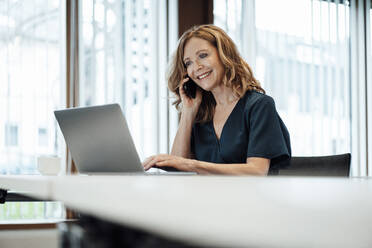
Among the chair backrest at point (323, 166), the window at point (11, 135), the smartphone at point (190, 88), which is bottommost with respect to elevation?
the chair backrest at point (323, 166)

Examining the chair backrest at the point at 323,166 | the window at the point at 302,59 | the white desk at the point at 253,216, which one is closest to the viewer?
the white desk at the point at 253,216

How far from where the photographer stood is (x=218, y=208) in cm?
20

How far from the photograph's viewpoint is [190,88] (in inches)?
85.2

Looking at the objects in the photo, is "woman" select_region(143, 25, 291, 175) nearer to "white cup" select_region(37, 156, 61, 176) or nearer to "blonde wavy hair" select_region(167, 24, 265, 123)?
"blonde wavy hair" select_region(167, 24, 265, 123)

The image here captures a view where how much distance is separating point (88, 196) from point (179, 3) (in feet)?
10.7

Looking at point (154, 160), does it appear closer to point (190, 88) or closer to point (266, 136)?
point (266, 136)

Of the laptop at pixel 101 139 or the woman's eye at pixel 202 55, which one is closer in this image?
the laptop at pixel 101 139

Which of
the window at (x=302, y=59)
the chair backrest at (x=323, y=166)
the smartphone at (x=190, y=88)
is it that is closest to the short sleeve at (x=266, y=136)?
the chair backrest at (x=323, y=166)

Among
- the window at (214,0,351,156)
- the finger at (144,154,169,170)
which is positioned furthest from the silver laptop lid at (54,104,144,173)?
the window at (214,0,351,156)

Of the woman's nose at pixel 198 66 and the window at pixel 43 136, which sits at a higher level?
the woman's nose at pixel 198 66

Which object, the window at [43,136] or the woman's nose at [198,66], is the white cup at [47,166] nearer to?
the woman's nose at [198,66]

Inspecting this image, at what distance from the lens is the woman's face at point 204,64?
1962mm

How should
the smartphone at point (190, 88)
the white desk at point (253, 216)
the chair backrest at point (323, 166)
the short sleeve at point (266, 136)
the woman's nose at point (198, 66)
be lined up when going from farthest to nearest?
the smartphone at point (190, 88), the woman's nose at point (198, 66), the chair backrest at point (323, 166), the short sleeve at point (266, 136), the white desk at point (253, 216)

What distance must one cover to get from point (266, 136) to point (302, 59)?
2.31 meters
